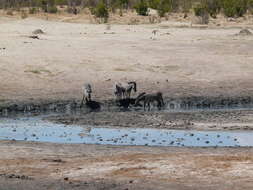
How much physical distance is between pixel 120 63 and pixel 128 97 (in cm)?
552

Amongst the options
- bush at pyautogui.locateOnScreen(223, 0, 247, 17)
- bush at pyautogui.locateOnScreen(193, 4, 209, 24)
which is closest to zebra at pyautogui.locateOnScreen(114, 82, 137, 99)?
bush at pyautogui.locateOnScreen(193, 4, 209, 24)

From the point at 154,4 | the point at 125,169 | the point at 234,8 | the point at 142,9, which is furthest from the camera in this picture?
the point at 154,4

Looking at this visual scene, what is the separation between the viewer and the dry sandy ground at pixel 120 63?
26469 mm

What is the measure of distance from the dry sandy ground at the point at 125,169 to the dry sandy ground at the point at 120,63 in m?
9.01

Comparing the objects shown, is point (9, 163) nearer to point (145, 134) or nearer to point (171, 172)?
point (171, 172)

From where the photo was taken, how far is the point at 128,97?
81.8ft

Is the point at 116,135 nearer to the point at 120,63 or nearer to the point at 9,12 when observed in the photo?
the point at 120,63

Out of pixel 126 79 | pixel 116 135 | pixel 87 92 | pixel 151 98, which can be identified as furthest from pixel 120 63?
pixel 116 135

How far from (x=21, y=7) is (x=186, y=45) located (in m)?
26.4

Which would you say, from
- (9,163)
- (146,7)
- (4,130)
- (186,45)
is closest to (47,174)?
(9,163)

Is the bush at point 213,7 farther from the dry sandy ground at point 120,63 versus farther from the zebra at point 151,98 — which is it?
the zebra at point 151,98

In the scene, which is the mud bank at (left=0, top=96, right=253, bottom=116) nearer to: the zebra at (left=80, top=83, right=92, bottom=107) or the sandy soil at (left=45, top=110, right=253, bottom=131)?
the zebra at (left=80, top=83, right=92, bottom=107)

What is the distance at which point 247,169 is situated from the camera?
13.4 meters

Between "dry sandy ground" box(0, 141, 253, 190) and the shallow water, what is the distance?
1.71m
